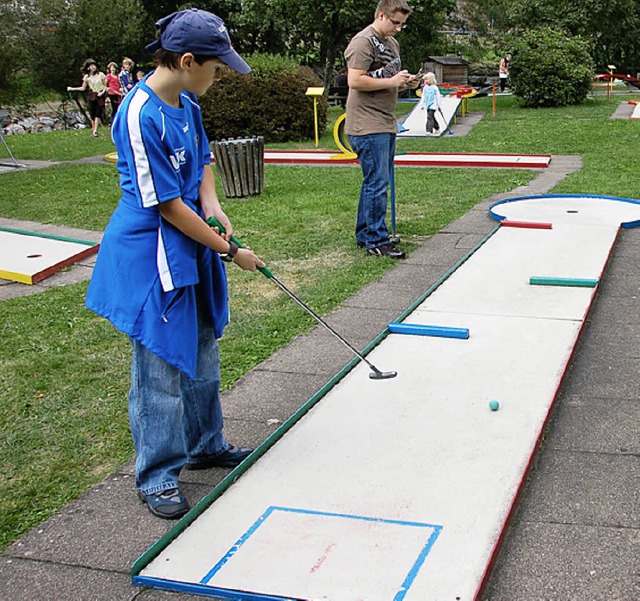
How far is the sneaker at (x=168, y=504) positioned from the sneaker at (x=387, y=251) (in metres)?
3.59

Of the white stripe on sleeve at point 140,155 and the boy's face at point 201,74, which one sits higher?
the boy's face at point 201,74

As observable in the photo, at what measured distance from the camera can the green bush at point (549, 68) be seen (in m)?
19.4

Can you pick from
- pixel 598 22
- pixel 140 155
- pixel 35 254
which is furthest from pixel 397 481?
pixel 598 22

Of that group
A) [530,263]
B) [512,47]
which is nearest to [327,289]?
[530,263]

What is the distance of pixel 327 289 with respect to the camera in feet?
17.7

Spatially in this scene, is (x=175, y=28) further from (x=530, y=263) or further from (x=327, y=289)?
(x=530, y=263)

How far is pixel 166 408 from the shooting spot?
275 cm

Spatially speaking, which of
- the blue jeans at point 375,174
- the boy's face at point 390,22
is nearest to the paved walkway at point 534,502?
the blue jeans at point 375,174

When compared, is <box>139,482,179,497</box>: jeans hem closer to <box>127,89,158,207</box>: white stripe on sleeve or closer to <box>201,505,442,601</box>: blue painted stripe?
<box>201,505,442,601</box>: blue painted stripe

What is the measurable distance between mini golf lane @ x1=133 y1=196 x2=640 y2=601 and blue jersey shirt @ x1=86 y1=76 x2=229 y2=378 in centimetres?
57

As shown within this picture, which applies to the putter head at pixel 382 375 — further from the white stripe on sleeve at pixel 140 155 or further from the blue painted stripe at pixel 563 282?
the blue painted stripe at pixel 563 282

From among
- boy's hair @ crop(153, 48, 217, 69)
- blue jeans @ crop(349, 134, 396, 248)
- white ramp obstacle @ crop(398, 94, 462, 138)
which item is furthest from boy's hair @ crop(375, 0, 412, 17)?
white ramp obstacle @ crop(398, 94, 462, 138)

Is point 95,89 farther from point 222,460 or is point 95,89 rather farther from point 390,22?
point 222,460

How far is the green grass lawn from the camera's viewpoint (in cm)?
325
